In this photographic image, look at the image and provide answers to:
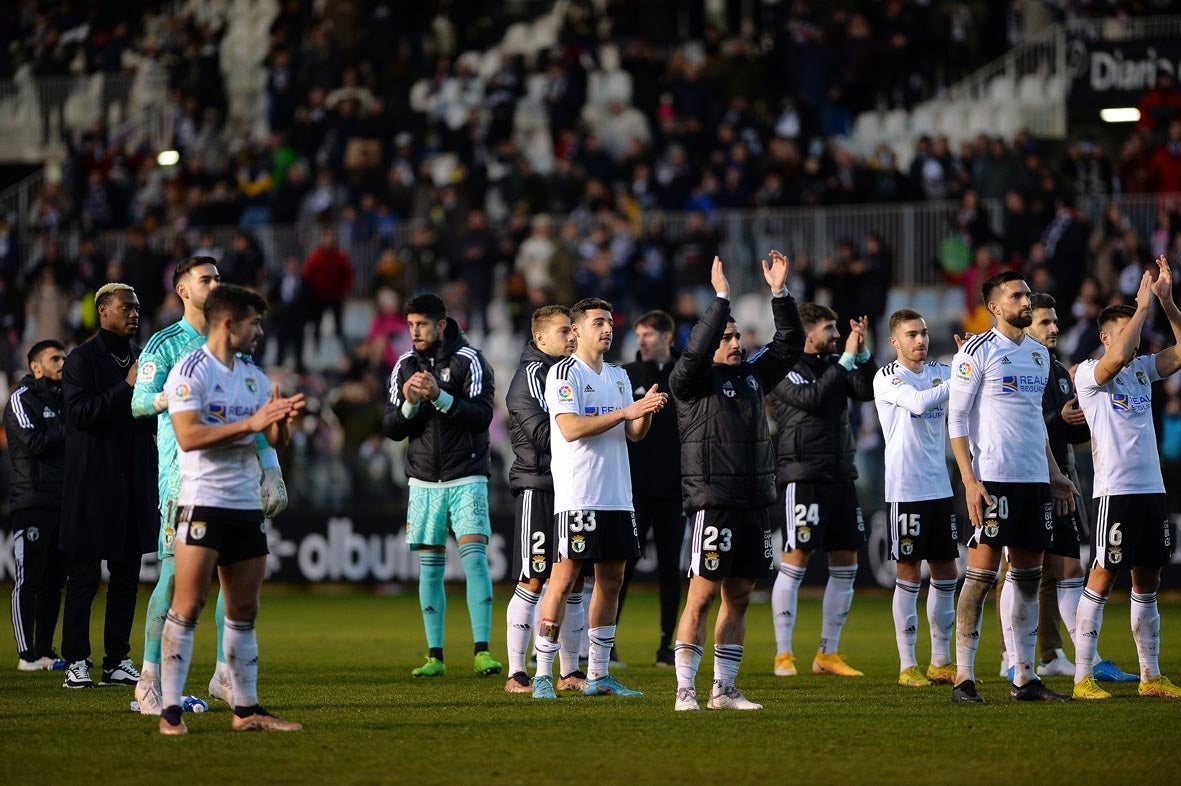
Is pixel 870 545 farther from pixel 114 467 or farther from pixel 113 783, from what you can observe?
pixel 113 783

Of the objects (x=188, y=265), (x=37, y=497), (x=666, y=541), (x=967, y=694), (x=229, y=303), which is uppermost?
(x=188, y=265)

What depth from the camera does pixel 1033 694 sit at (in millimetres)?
10398

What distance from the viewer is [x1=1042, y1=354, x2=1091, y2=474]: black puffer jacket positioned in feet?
39.4

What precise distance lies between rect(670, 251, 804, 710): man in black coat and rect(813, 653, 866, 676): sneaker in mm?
2496

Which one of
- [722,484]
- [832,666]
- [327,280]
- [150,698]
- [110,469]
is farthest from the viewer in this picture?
[327,280]

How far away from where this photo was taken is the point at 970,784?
753 cm

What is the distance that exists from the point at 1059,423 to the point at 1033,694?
237 cm

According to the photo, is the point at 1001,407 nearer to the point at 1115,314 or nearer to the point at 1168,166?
the point at 1115,314

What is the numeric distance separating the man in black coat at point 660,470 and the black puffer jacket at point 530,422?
1218 mm

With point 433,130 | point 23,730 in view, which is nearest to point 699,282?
point 433,130

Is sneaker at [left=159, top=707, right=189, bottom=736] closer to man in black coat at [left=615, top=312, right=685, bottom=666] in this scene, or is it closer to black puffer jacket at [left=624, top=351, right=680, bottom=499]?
man in black coat at [left=615, top=312, right=685, bottom=666]

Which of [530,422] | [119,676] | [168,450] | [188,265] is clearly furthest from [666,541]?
[188,265]

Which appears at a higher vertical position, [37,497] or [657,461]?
[657,461]

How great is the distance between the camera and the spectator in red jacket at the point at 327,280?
88.3 ft
